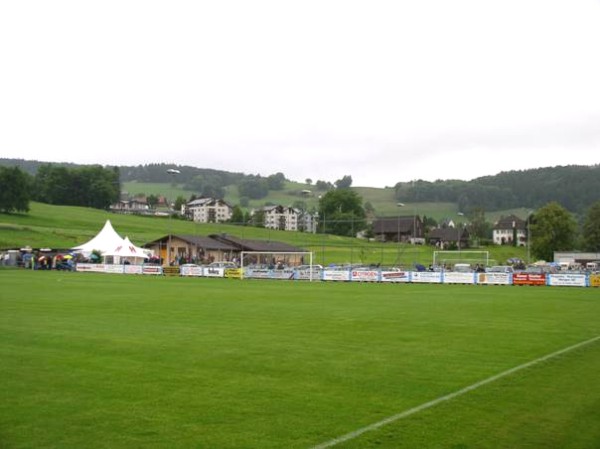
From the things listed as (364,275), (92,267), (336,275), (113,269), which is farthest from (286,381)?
(92,267)

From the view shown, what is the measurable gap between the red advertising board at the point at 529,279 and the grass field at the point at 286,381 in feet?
94.2

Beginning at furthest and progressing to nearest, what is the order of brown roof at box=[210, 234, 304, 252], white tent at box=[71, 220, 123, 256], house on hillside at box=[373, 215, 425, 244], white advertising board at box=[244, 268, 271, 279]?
house on hillside at box=[373, 215, 425, 244] → brown roof at box=[210, 234, 304, 252] → white tent at box=[71, 220, 123, 256] → white advertising board at box=[244, 268, 271, 279]

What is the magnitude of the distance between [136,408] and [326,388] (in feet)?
10.4

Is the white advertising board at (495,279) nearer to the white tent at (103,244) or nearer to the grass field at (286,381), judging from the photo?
the grass field at (286,381)

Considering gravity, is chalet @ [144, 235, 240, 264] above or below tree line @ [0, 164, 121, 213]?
below

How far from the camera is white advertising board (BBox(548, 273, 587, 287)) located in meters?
49.5

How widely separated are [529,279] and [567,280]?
271 centimetres

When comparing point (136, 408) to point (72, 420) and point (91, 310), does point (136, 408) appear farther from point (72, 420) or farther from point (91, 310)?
point (91, 310)

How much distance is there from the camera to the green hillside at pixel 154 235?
3492 inches

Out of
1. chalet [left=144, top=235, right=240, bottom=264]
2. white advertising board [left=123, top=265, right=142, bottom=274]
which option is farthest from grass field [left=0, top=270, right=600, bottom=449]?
chalet [left=144, top=235, right=240, bottom=264]

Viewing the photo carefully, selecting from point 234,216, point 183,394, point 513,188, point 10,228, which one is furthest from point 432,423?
point 513,188

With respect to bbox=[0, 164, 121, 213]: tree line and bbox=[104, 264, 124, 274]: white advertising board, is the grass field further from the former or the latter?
bbox=[0, 164, 121, 213]: tree line

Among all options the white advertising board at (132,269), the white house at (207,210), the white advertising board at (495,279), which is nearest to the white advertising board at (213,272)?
the white advertising board at (132,269)

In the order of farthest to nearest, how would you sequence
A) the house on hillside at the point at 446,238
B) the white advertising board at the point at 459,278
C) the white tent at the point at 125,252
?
the house on hillside at the point at 446,238
the white tent at the point at 125,252
the white advertising board at the point at 459,278
